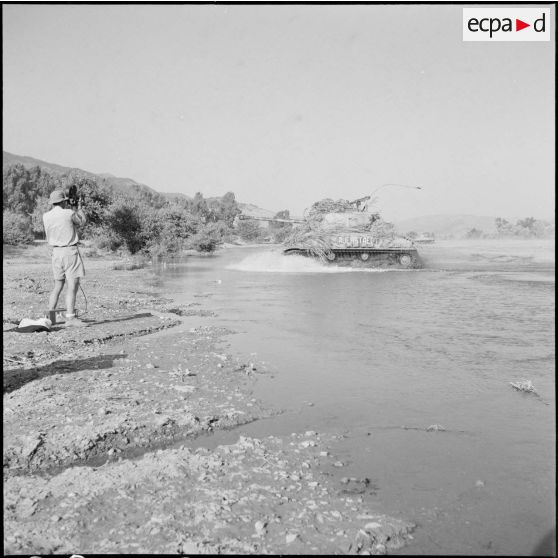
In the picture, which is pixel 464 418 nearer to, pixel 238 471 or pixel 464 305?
pixel 238 471

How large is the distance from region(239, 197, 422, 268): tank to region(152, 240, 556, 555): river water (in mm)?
14784

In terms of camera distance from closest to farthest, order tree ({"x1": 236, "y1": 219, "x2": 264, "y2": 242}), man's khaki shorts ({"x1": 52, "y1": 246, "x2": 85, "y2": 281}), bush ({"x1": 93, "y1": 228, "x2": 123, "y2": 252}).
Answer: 1. man's khaki shorts ({"x1": 52, "y1": 246, "x2": 85, "y2": 281})
2. bush ({"x1": 93, "y1": 228, "x2": 123, "y2": 252})
3. tree ({"x1": 236, "y1": 219, "x2": 264, "y2": 242})

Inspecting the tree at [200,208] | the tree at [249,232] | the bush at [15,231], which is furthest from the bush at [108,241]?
the tree at [200,208]

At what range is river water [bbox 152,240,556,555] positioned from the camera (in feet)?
11.3

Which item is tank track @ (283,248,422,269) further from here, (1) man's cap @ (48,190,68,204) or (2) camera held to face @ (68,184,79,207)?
(1) man's cap @ (48,190,68,204)

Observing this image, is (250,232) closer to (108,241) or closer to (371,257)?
(108,241)

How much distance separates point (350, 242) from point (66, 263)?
2274cm

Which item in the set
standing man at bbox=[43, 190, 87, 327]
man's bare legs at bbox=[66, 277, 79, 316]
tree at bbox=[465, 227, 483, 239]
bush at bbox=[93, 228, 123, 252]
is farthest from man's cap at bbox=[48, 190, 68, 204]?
tree at bbox=[465, 227, 483, 239]

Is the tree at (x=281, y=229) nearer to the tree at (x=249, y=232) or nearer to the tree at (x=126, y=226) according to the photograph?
the tree at (x=249, y=232)

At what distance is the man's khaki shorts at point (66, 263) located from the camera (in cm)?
808

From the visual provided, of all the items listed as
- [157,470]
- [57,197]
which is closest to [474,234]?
[57,197]

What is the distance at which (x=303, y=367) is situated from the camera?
728 centimetres

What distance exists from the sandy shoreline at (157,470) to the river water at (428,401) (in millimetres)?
294

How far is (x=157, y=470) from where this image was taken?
3752 mm
